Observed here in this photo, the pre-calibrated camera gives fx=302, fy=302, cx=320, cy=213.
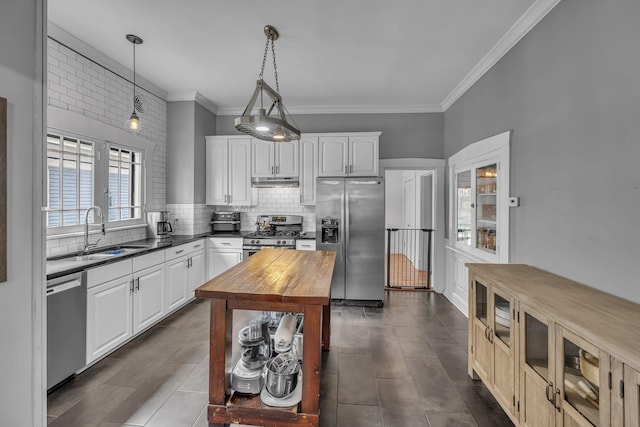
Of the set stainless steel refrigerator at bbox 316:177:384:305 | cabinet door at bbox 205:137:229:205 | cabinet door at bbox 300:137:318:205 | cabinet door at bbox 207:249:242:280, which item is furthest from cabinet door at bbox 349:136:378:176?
cabinet door at bbox 207:249:242:280

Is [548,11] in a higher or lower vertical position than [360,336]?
higher

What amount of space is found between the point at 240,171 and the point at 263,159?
42 cm

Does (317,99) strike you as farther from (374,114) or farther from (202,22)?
(202,22)

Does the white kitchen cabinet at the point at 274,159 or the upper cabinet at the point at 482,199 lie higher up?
the white kitchen cabinet at the point at 274,159

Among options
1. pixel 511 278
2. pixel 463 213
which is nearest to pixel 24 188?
pixel 511 278

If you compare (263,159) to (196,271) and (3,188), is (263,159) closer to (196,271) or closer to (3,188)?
(196,271)

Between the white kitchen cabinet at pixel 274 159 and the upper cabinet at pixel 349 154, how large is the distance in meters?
0.43

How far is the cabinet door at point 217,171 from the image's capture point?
4.77 m

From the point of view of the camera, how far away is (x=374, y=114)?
15.9 feet

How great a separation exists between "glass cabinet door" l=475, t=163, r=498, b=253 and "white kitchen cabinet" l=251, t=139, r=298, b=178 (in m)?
2.52

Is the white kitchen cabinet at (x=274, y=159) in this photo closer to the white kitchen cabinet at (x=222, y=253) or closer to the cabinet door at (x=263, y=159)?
the cabinet door at (x=263, y=159)

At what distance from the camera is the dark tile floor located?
200 centimetres

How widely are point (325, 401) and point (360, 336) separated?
1137 mm

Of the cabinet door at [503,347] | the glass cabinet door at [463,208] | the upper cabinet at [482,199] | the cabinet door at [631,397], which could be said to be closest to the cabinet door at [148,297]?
the cabinet door at [503,347]
